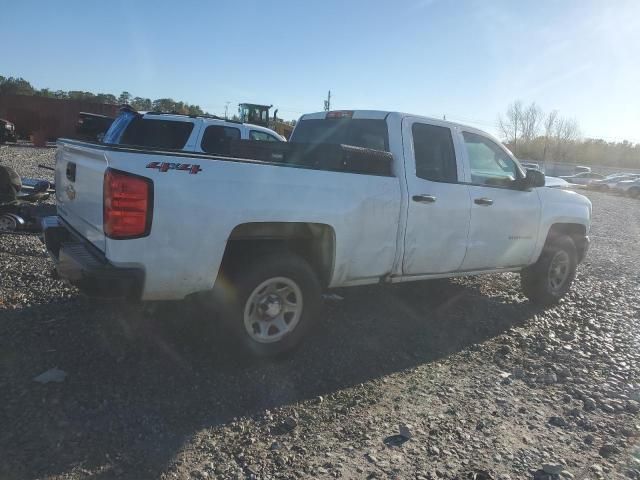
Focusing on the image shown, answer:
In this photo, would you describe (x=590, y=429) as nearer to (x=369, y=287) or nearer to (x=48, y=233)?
(x=369, y=287)

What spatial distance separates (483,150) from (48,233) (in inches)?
171

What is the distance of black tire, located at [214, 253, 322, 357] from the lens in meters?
3.68

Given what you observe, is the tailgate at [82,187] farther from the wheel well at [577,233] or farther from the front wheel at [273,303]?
the wheel well at [577,233]

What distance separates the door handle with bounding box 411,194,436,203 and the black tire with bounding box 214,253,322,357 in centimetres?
122

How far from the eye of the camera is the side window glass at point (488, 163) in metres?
5.50

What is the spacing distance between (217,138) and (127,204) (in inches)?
255

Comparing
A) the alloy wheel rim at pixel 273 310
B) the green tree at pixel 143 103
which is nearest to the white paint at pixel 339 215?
the alloy wheel rim at pixel 273 310

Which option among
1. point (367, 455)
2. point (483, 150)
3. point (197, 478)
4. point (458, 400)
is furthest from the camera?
point (483, 150)

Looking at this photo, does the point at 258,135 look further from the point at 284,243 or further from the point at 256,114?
the point at 256,114

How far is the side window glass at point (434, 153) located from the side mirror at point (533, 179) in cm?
102

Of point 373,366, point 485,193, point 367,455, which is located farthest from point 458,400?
point 485,193

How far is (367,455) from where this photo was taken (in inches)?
121

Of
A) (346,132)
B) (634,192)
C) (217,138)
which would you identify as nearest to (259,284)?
(346,132)

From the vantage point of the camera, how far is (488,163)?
18.6ft
